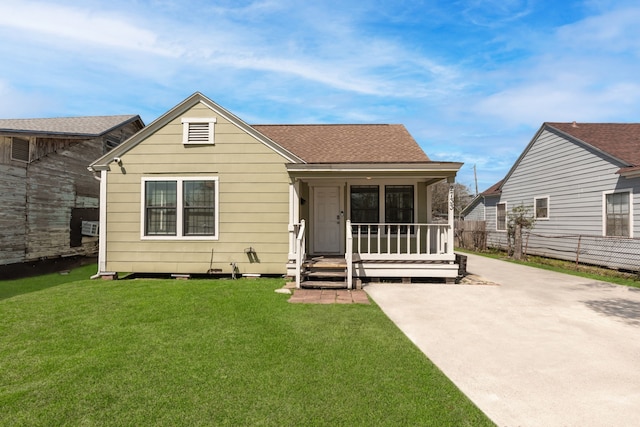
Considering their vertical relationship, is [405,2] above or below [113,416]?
above

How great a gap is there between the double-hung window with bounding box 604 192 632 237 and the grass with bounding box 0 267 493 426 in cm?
973

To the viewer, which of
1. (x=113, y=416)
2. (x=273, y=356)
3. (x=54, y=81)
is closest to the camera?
(x=113, y=416)

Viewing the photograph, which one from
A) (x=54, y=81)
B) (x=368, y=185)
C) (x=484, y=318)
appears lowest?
(x=484, y=318)

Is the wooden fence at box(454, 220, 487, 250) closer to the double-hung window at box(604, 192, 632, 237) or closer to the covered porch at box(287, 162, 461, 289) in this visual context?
the double-hung window at box(604, 192, 632, 237)

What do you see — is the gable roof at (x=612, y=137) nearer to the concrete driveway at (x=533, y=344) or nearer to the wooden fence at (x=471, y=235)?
the concrete driveway at (x=533, y=344)

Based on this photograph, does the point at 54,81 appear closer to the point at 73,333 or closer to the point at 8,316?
the point at 8,316

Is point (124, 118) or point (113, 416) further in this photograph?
point (124, 118)

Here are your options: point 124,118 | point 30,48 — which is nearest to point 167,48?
point 30,48

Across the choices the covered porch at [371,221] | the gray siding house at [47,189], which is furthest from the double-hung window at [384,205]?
the gray siding house at [47,189]

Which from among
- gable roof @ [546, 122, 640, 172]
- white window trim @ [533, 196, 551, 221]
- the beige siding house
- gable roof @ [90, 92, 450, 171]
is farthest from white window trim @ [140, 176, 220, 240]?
white window trim @ [533, 196, 551, 221]

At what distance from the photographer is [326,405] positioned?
247cm

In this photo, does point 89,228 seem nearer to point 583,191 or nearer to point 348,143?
point 348,143

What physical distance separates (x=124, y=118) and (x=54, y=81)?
3.97 meters

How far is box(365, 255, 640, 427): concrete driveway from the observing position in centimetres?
257
